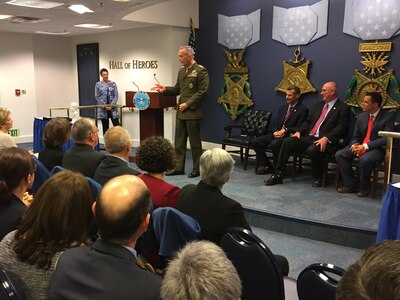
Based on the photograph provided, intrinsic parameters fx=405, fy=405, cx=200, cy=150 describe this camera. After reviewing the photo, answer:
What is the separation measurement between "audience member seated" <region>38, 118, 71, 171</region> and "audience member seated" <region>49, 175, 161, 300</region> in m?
2.20

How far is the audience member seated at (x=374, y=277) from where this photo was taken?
2.07ft

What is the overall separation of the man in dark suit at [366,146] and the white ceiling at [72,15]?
10.8ft

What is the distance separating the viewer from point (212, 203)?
212 cm

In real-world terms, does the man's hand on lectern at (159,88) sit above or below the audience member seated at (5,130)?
above

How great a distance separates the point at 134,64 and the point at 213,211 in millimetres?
6572

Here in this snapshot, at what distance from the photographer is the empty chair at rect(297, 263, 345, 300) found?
140cm

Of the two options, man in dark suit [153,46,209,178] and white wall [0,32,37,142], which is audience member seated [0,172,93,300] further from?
white wall [0,32,37,142]

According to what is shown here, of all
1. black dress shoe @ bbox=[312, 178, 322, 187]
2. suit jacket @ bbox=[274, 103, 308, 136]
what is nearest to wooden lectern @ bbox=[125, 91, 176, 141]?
suit jacket @ bbox=[274, 103, 308, 136]

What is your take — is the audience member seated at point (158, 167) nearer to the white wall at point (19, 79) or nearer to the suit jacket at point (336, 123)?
the suit jacket at point (336, 123)

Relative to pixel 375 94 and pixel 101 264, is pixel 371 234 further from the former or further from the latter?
pixel 101 264

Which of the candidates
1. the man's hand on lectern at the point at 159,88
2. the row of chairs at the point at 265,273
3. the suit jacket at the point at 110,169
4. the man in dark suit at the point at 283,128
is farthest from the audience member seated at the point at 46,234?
the man in dark suit at the point at 283,128

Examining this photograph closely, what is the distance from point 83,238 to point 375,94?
4.00 meters

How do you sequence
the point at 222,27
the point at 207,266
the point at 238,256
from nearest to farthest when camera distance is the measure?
the point at 207,266, the point at 238,256, the point at 222,27

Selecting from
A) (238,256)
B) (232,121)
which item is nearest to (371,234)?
(238,256)
